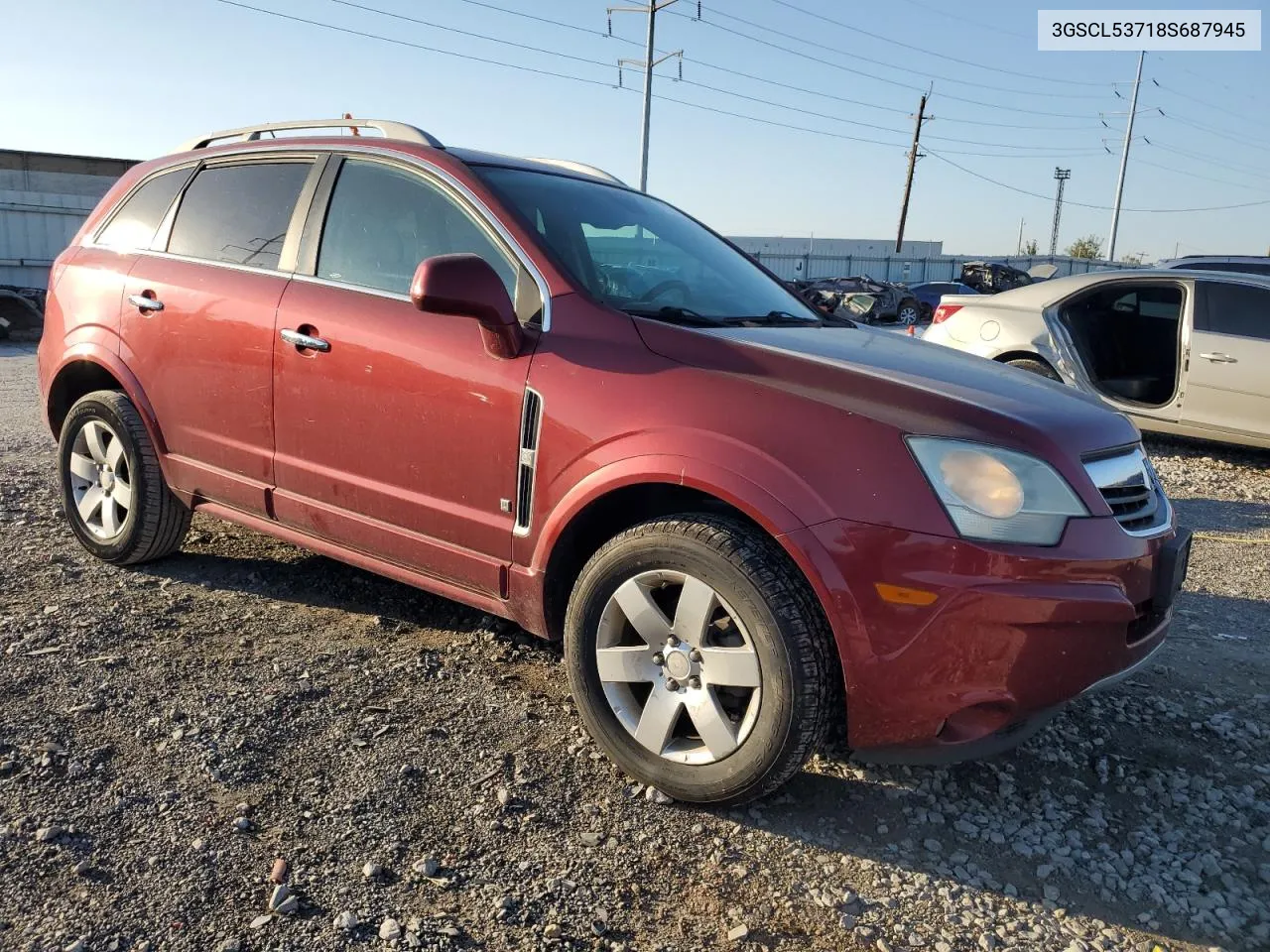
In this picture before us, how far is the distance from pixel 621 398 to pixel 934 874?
1511 millimetres

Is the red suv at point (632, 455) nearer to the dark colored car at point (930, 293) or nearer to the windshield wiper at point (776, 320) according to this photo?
the windshield wiper at point (776, 320)

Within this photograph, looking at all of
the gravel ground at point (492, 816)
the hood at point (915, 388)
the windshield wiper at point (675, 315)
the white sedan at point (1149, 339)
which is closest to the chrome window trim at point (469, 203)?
the windshield wiper at point (675, 315)

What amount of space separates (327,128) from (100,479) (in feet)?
6.19

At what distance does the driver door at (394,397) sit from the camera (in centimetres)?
306

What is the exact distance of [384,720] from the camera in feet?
10.2

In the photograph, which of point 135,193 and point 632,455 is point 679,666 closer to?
point 632,455

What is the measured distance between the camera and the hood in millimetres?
2488

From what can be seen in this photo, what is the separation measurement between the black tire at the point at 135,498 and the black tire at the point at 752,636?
235 centimetres

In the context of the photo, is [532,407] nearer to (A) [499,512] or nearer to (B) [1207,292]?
(A) [499,512]

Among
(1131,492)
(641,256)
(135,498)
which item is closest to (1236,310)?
(1131,492)

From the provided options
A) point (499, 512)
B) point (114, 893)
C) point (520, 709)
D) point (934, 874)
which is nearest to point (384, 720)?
point (520, 709)

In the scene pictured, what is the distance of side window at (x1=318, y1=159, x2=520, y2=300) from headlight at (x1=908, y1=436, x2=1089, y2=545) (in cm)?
150

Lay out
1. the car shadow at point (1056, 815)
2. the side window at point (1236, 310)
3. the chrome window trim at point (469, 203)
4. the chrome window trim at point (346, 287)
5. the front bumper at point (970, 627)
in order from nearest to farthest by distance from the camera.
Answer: the front bumper at point (970, 627) < the car shadow at point (1056, 815) < the chrome window trim at point (469, 203) < the chrome window trim at point (346, 287) < the side window at point (1236, 310)

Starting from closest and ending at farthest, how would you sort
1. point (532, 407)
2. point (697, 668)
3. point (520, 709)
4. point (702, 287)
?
point (697, 668) → point (532, 407) → point (520, 709) → point (702, 287)
